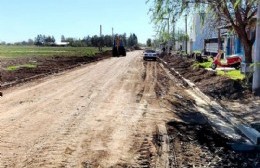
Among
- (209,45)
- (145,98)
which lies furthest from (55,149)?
(209,45)

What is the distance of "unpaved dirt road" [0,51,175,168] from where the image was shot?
7.45m

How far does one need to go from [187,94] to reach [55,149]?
1128cm

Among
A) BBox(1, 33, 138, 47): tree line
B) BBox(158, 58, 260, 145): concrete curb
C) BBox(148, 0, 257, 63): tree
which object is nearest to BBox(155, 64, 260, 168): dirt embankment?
BBox(158, 58, 260, 145): concrete curb

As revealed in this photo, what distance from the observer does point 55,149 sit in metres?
8.01

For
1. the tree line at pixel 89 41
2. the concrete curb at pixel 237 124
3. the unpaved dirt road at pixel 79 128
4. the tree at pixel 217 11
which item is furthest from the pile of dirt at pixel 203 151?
the tree line at pixel 89 41

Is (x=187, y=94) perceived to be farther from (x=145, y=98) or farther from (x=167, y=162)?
(x=167, y=162)

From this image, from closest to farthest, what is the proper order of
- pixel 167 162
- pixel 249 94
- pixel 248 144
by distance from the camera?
pixel 167 162, pixel 248 144, pixel 249 94

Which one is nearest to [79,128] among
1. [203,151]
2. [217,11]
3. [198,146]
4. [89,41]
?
[198,146]

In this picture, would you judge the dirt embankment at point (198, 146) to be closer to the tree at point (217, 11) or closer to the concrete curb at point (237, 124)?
the concrete curb at point (237, 124)

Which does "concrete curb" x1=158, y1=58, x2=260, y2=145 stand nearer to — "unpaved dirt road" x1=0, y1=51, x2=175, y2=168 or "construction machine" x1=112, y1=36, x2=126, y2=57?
"unpaved dirt road" x1=0, y1=51, x2=175, y2=168

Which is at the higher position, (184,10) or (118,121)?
(184,10)

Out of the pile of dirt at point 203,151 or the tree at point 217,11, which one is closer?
the pile of dirt at point 203,151

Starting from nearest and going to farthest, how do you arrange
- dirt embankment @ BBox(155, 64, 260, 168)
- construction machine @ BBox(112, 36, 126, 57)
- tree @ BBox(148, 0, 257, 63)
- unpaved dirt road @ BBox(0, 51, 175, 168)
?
1. unpaved dirt road @ BBox(0, 51, 175, 168)
2. dirt embankment @ BBox(155, 64, 260, 168)
3. tree @ BBox(148, 0, 257, 63)
4. construction machine @ BBox(112, 36, 126, 57)

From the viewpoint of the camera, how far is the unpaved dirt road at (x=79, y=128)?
745 cm
